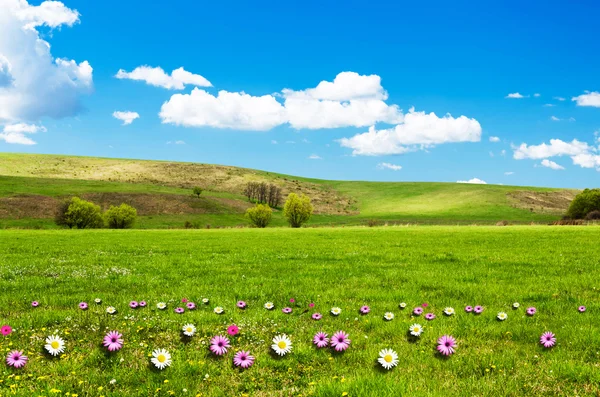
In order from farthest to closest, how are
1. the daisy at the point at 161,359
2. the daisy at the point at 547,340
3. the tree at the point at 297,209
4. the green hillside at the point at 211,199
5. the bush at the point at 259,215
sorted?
the green hillside at the point at 211,199, the bush at the point at 259,215, the tree at the point at 297,209, the daisy at the point at 547,340, the daisy at the point at 161,359

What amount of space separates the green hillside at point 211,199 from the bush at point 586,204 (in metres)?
10.1

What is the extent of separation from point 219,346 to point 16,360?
10.0 feet

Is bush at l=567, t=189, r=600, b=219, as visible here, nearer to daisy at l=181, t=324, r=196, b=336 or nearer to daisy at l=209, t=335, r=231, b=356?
daisy at l=181, t=324, r=196, b=336

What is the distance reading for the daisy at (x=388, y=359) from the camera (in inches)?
252

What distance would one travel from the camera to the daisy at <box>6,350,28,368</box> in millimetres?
6422

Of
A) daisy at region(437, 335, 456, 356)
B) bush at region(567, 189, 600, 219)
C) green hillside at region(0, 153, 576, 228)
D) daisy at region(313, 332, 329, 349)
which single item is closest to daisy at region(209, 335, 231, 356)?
daisy at region(313, 332, 329, 349)

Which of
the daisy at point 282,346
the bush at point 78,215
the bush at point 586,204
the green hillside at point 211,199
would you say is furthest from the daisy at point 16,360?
the bush at point 586,204

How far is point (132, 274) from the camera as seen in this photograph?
50.9 feet

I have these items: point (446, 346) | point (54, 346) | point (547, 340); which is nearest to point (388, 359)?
point (446, 346)

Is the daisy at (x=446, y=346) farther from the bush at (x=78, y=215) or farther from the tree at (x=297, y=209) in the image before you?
the tree at (x=297, y=209)

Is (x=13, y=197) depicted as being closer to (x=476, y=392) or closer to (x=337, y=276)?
(x=337, y=276)

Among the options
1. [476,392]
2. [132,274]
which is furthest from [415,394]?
[132,274]

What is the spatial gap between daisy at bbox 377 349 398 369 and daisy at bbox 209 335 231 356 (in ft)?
8.26

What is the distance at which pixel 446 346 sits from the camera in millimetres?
7141
